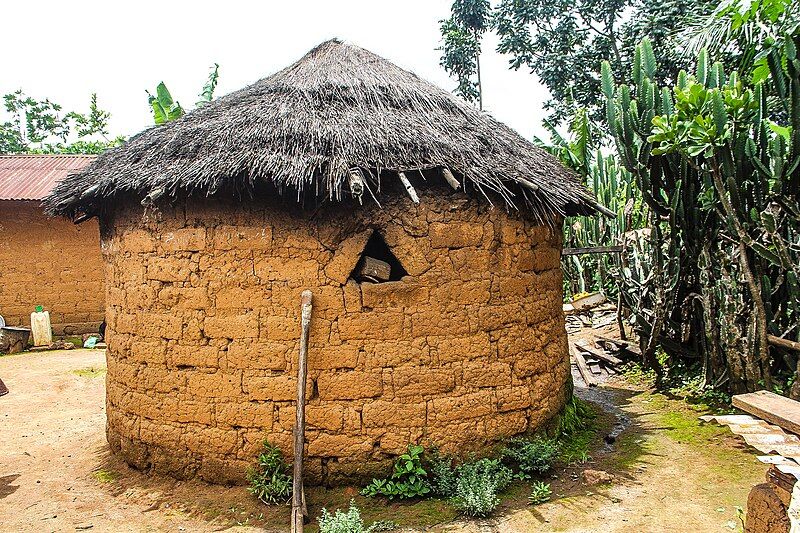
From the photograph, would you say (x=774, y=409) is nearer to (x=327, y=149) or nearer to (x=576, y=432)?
(x=327, y=149)

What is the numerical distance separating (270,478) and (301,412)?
2.11 ft

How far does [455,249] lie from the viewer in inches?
209

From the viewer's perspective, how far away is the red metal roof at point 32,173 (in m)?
12.4

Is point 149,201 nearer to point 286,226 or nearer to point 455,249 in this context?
point 286,226

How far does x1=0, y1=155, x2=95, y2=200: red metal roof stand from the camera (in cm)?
1245

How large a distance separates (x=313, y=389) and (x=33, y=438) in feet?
13.5

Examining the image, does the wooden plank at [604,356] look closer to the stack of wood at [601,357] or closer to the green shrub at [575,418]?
the stack of wood at [601,357]

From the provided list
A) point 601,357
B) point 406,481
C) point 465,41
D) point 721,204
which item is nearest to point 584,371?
point 601,357

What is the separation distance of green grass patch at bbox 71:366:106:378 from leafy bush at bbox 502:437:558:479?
304 inches

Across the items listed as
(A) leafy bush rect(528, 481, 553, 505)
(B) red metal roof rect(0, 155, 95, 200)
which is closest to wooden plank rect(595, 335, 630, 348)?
(A) leafy bush rect(528, 481, 553, 505)

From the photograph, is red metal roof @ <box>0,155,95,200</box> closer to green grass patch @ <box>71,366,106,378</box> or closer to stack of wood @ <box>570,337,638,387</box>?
green grass patch @ <box>71,366,106,378</box>

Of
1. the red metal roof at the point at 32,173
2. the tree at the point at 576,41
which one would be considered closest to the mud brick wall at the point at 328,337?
the red metal roof at the point at 32,173

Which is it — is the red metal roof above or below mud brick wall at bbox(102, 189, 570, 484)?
above

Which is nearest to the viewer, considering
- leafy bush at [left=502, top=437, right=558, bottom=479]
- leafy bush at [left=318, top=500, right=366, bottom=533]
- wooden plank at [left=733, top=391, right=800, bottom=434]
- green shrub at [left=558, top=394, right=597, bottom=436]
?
wooden plank at [left=733, top=391, right=800, bottom=434]
